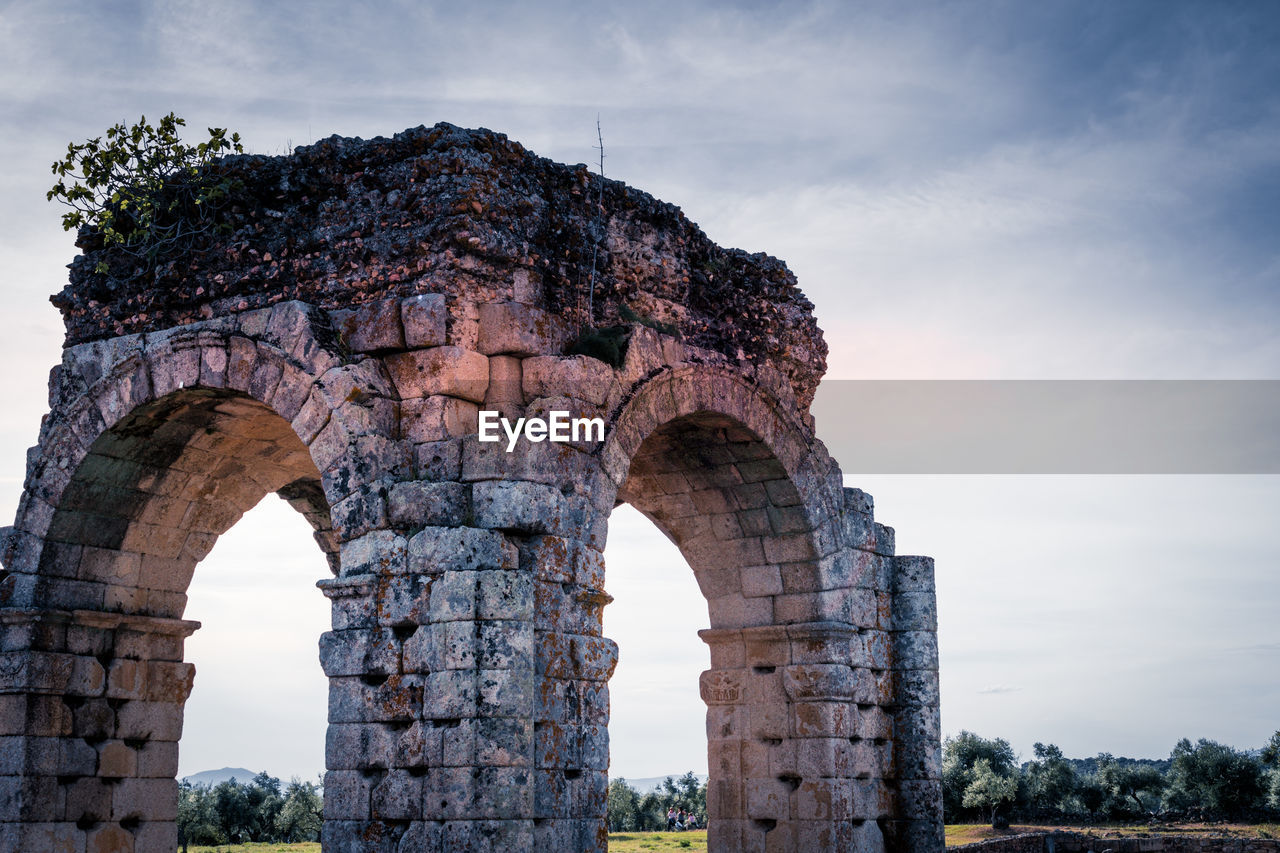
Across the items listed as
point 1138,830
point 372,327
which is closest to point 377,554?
point 372,327

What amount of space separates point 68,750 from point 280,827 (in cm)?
1455

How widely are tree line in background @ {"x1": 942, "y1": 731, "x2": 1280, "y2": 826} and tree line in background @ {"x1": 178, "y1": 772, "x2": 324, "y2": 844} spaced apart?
1249 cm

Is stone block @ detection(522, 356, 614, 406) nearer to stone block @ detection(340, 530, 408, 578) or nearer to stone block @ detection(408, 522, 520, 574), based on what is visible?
stone block @ detection(408, 522, 520, 574)

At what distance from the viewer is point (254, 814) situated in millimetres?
23359

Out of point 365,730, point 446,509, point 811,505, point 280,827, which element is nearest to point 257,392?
point 446,509

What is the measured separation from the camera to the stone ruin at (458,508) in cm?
762

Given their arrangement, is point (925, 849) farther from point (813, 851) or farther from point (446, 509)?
point (446, 509)

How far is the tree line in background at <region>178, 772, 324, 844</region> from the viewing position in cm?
2253

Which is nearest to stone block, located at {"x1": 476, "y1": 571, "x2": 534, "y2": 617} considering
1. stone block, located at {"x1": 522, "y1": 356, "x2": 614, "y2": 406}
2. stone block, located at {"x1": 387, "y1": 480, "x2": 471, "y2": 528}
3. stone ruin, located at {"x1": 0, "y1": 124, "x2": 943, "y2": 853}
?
stone ruin, located at {"x1": 0, "y1": 124, "x2": 943, "y2": 853}

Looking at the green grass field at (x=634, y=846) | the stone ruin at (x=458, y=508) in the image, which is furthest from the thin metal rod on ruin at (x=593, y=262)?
the green grass field at (x=634, y=846)

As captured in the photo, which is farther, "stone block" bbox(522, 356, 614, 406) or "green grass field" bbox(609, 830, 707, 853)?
"green grass field" bbox(609, 830, 707, 853)

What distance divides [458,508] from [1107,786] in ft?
86.0

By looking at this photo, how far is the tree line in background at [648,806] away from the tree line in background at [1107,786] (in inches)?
223

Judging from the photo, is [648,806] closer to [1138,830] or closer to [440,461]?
[1138,830]
